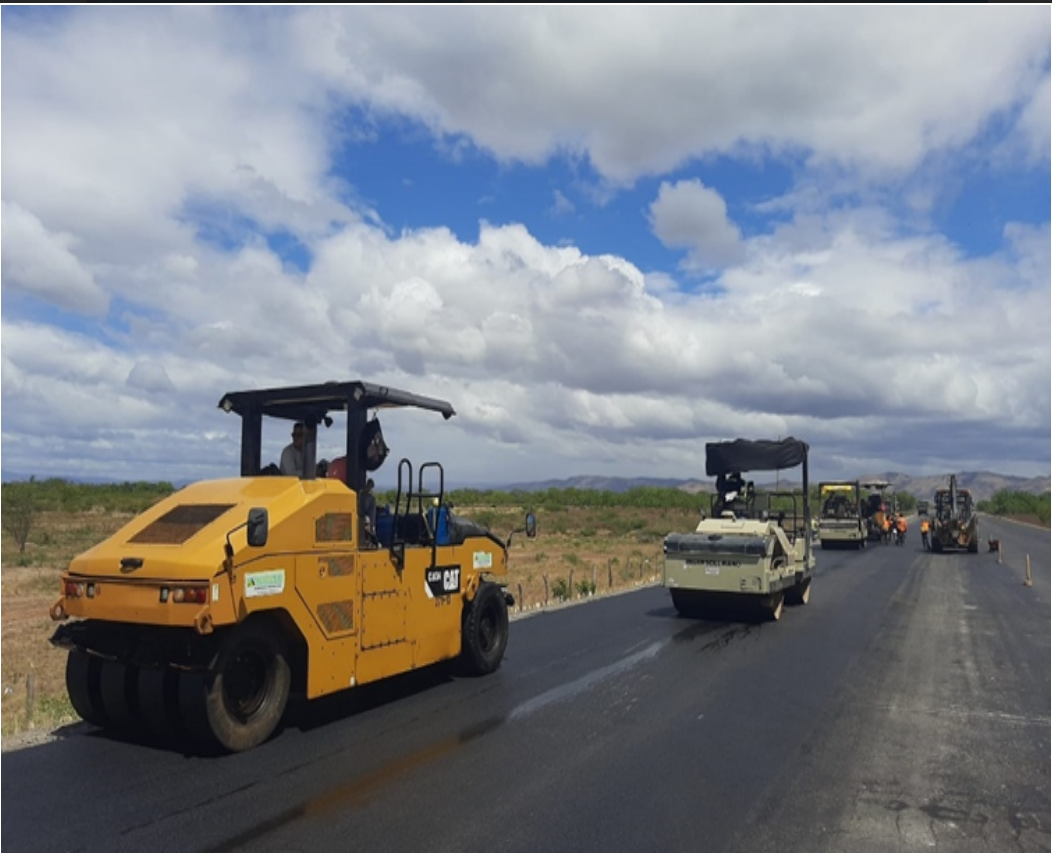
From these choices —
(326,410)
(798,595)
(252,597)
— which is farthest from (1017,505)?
(252,597)

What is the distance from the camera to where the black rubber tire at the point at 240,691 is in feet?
21.6

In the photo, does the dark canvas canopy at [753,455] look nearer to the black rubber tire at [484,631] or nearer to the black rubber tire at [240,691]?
the black rubber tire at [484,631]

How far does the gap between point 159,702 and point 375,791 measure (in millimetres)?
1911

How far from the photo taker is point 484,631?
1003cm

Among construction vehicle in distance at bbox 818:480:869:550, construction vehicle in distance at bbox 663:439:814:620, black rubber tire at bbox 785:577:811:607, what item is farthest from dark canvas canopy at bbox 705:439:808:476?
construction vehicle in distance at bbox 818:480:869:550

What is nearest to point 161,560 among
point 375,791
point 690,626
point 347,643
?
point 347,643

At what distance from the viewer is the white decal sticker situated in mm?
6766

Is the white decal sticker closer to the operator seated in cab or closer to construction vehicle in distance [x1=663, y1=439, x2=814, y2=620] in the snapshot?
construction vehicle in distance [x1=663, y1=439, x2=814, y2=620]

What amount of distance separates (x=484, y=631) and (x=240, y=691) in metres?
3.46

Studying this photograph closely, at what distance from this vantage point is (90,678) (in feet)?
23.3

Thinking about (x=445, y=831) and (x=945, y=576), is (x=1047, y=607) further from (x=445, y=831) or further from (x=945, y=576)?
(x=445, y=831)

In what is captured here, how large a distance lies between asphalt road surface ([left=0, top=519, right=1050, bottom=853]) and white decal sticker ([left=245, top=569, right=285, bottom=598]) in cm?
121

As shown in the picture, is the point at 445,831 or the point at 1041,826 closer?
the point at 445,831

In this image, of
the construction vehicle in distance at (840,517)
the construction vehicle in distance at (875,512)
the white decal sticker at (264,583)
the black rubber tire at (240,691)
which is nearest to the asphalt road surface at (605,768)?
the black rubber tire at (240,691)
